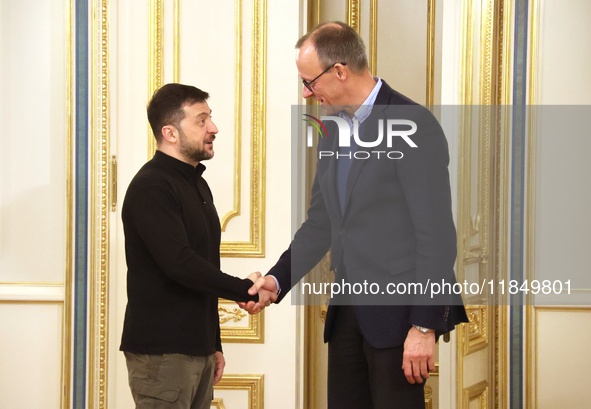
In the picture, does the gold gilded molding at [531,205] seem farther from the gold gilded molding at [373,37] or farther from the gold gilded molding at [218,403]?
the gold gilded molding at [218,403]

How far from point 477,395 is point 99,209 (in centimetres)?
172

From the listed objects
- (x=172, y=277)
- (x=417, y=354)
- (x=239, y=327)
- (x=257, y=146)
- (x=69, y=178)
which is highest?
(x=257, y=146)

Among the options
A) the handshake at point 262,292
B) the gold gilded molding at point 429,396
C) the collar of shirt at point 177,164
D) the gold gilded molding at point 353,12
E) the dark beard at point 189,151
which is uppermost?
the gold gilded molding at point 353,12

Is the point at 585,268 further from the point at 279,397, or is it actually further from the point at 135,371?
the point at 135,371

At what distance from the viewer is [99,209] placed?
10.9 feet

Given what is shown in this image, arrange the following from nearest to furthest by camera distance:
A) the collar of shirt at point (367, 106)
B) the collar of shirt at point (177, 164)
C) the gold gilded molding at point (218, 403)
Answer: the collar of shirt at point (367, 106) → the collar of shirt at point (177, 164) → the gold gilded molding at point (218, 403)

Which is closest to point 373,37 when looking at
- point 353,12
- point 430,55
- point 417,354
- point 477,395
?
point 353,12

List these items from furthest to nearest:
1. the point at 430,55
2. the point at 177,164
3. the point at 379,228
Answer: the point at 430,55 < the point at 177,164 < the point at 379,228

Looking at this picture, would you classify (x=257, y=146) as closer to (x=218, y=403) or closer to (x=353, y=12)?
(x=353, y=12)

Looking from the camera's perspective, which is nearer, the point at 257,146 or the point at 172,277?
the point at 172,277

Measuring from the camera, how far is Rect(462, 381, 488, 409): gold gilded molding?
124 inches

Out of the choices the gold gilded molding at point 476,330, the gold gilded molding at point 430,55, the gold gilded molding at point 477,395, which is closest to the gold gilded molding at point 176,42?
the gold gilded molding at point 430,55

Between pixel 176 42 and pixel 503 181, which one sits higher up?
pixel 176 42

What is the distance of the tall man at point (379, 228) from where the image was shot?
2.06 meters
